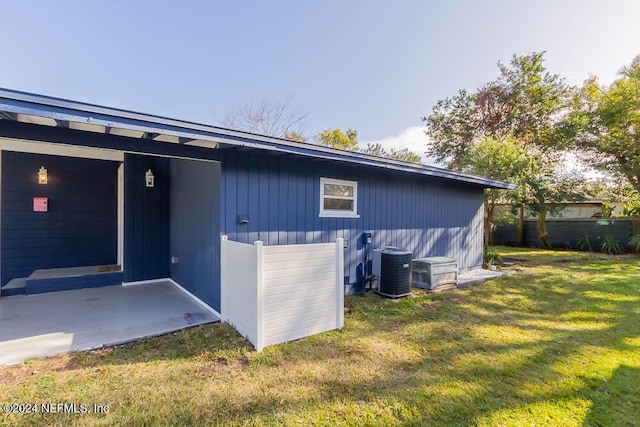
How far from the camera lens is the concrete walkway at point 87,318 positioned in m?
2.99

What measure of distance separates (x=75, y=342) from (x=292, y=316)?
234 centimetres

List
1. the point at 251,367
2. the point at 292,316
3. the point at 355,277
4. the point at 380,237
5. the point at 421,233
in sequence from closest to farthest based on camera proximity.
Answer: the point at 251,367
the point at 292,316
the point at 355,277
the point at 380,237
the point at 421,233

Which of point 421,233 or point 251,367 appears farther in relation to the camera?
point 421,233

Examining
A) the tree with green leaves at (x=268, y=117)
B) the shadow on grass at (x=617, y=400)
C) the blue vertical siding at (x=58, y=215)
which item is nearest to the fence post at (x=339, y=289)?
the shadow on grass at (x=617, y=400)

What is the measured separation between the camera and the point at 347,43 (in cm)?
1041

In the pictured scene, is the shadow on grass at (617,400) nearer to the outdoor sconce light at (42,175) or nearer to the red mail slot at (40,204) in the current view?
the red mail slot at (40,204)

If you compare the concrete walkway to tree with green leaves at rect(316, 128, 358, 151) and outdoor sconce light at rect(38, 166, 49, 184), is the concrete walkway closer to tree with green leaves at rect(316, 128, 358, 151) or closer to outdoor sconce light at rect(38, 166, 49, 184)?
outdoor sconce light at rect(38, 166, 49, 184)

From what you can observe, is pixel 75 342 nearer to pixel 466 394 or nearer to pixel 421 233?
pixel 466 394

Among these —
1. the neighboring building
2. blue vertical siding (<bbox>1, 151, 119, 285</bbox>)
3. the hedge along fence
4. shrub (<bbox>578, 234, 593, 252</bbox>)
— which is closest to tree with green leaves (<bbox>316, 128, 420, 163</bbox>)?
the neighboring building

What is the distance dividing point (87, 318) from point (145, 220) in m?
2.42

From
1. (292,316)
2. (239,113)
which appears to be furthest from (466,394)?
(239,113)

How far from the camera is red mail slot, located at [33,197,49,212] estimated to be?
5.34 meters

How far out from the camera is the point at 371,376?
2557 millimetres

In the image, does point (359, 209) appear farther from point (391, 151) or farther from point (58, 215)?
point (391, 151)
